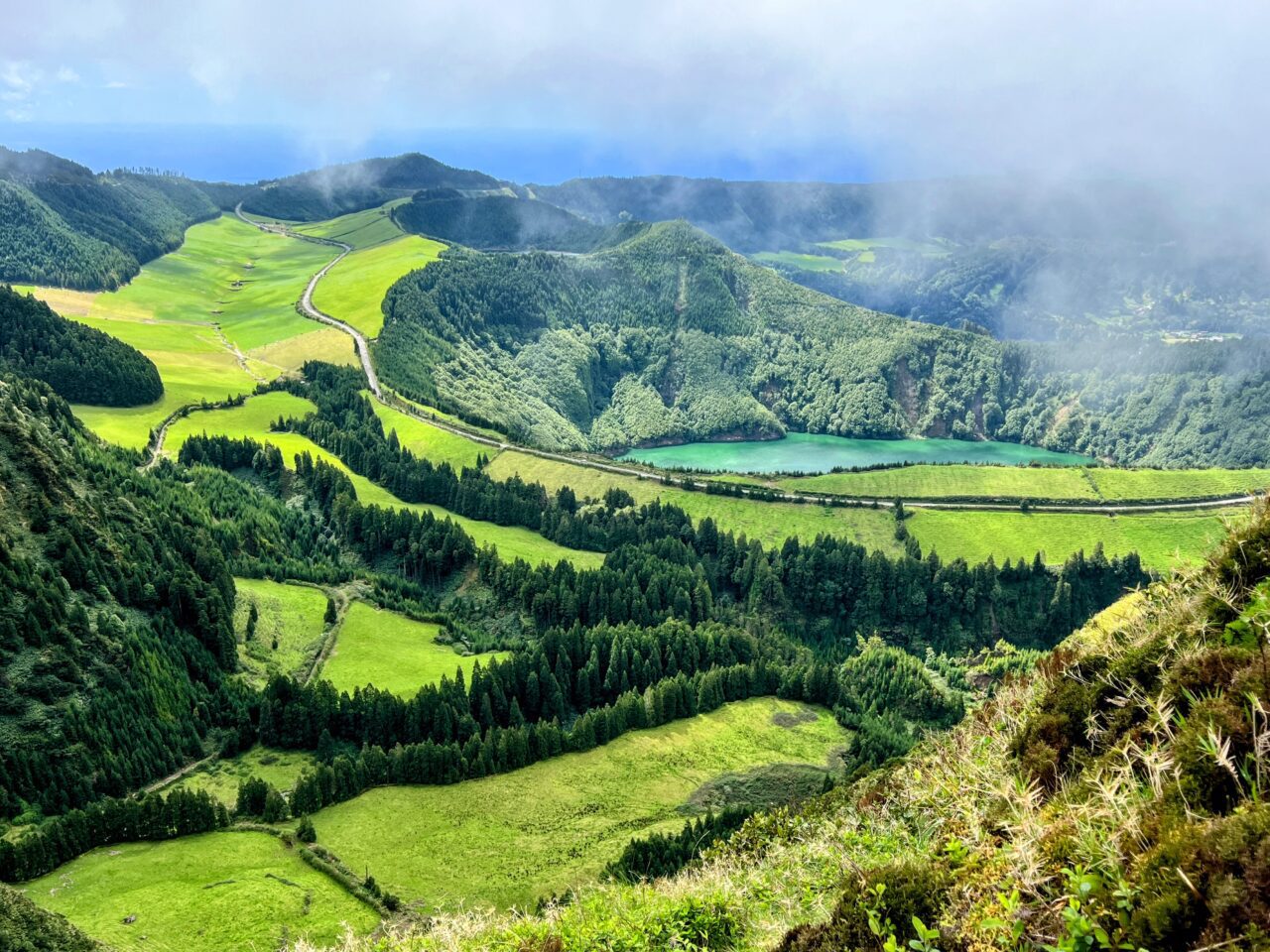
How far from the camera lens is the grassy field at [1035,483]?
171500 millimetres

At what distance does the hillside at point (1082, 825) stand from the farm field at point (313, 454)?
109553 mm

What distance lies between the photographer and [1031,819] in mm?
13695

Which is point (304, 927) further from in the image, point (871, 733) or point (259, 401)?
point (259, 401)

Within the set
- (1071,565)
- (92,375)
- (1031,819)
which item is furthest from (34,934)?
(92,375)

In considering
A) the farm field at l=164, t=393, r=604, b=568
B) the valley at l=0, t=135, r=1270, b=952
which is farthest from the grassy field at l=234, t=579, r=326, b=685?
the farm field at l=164, t=393, r=604, b=568

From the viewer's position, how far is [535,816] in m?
64.9

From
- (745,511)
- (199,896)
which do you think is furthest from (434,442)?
(199,896)

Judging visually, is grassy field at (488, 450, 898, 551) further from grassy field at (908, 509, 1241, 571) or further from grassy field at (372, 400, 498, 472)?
grassy field at (908, 509, 1241, 571)

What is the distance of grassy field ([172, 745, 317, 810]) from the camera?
67.8 m

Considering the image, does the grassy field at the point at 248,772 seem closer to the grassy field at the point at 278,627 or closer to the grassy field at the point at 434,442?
the grassy field at the point at 278,627

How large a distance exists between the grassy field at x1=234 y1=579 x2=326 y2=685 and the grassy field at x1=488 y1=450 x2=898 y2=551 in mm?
69639

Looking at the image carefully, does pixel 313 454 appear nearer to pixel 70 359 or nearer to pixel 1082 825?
pixel 70 359

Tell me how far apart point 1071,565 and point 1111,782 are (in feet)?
470

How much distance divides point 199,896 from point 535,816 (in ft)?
76.2
